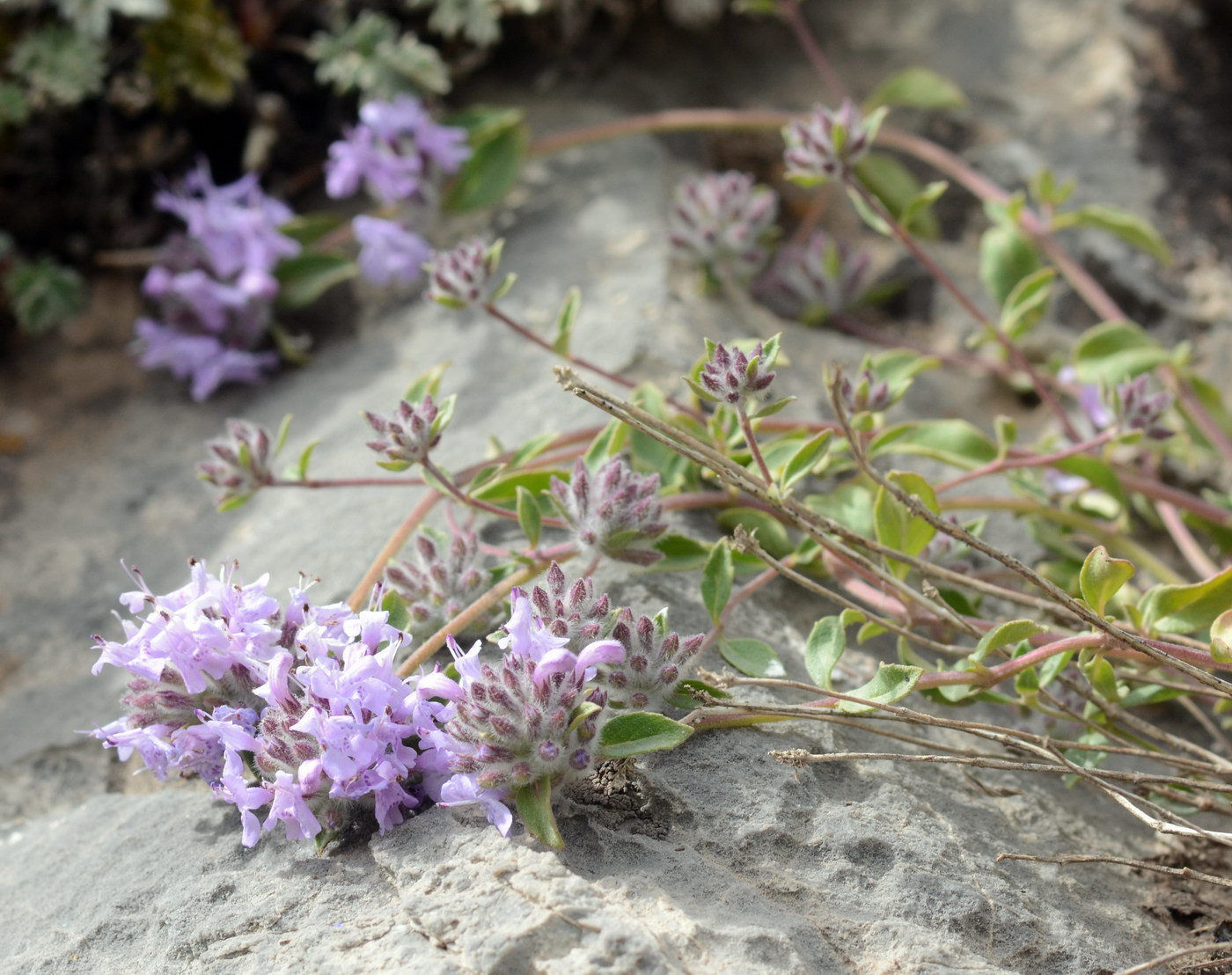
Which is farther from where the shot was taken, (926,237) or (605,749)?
(926,237)

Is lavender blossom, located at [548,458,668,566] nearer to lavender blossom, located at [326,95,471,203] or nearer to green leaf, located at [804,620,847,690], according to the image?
green leaf, located at [804,620,847,690]

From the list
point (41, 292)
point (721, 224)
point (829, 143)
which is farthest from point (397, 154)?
point (829, 143)

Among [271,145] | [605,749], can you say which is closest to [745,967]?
[605,749]

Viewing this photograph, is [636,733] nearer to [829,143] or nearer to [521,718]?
[521,718]

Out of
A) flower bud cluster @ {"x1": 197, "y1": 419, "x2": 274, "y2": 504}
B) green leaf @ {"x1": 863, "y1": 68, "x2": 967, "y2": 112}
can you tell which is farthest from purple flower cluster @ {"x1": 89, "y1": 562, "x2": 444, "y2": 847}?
green leaf @ {"x1": 863, "y1": 68, "x2": 967, "y2": 112}

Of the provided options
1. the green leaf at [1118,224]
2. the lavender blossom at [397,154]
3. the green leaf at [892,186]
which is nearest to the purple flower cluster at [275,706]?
the lavender blossom at [397,154]

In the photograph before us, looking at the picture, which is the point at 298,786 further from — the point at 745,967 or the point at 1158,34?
the point at 1158,34
